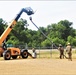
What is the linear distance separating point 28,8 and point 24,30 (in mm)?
68785

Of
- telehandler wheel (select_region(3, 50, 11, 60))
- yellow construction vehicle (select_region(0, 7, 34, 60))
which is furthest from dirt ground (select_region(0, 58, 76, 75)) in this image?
yellow construction vehicle (select_region(0, 7, 34, 60))

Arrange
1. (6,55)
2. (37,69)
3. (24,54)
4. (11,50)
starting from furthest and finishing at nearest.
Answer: (24,54) < (11,50) < (6,55) < (37,69)

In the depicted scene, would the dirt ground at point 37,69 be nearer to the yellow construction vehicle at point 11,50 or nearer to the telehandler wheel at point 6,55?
the telehandler wheel at point 6,55

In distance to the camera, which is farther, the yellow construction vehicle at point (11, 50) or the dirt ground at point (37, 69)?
the yellow construction vehicle at point (11, 50)

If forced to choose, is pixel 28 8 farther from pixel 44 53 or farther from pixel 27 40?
pixel 27 40

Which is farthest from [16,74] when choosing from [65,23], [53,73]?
[65,23]

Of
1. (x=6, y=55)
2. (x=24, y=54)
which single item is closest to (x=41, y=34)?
(x=24, y=54)

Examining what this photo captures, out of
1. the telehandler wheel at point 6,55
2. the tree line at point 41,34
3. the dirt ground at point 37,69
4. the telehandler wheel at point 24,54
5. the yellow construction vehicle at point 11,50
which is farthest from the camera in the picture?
the tree line at point 41,34

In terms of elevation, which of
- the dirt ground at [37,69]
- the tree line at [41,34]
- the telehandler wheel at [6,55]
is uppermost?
the tree line at [41,34]

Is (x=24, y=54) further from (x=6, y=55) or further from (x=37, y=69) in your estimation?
(x=37, y=69)

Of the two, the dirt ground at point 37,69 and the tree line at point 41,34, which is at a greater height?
the tree line at point 41,34

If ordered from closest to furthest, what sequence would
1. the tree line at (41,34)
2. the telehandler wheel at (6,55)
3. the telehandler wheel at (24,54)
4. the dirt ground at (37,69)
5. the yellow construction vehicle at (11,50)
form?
1. the dirt ground at (37,69)
2. the telehandler wheel at (6,55)
3. the yellow construction vehicle at (11,50)
4. the telehandler wheel at (24,54)
5. the tree line at (41,34)

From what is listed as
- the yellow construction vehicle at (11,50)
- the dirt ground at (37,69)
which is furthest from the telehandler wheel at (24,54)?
the dirt ground at (37,69)

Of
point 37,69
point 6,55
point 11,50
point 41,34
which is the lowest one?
point 37,69
